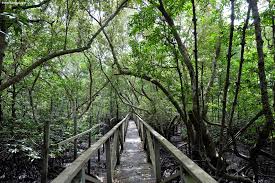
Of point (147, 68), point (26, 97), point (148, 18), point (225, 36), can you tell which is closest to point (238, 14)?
point (225, 36)

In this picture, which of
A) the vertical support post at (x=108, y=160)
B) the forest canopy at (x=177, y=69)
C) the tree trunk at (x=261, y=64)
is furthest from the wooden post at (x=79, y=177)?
the vertical support post at (x=108, y=160)

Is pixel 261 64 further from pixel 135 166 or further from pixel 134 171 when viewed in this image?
pixel 135 166

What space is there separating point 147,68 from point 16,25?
5.26 metres

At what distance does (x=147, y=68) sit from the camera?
6867 mm

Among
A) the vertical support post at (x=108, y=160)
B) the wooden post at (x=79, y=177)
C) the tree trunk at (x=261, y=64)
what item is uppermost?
the tree trunk at (x=261, y=64)

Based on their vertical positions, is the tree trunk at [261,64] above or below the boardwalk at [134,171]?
above

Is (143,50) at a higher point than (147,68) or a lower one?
higher

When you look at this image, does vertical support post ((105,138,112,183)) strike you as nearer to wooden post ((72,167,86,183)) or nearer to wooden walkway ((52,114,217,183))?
wooden walkway ((52,114,217,183))

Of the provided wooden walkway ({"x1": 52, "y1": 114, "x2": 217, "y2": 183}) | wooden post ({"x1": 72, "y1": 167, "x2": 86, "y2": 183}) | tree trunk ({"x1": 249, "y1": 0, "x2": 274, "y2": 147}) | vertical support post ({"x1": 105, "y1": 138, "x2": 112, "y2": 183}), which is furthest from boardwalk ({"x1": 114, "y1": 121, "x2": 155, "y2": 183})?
wooden post ({"x1": 72, "y1": 167, "x2": 86, "y2": 183})

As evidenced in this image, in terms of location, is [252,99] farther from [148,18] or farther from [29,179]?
[29,179]

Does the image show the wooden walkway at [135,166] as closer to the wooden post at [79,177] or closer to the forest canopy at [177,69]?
the wooden post at [79,177]

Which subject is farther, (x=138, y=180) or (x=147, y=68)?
(x=147, y=68)

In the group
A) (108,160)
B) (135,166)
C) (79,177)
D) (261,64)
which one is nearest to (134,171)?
(135,166)

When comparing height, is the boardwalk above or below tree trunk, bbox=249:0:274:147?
below
